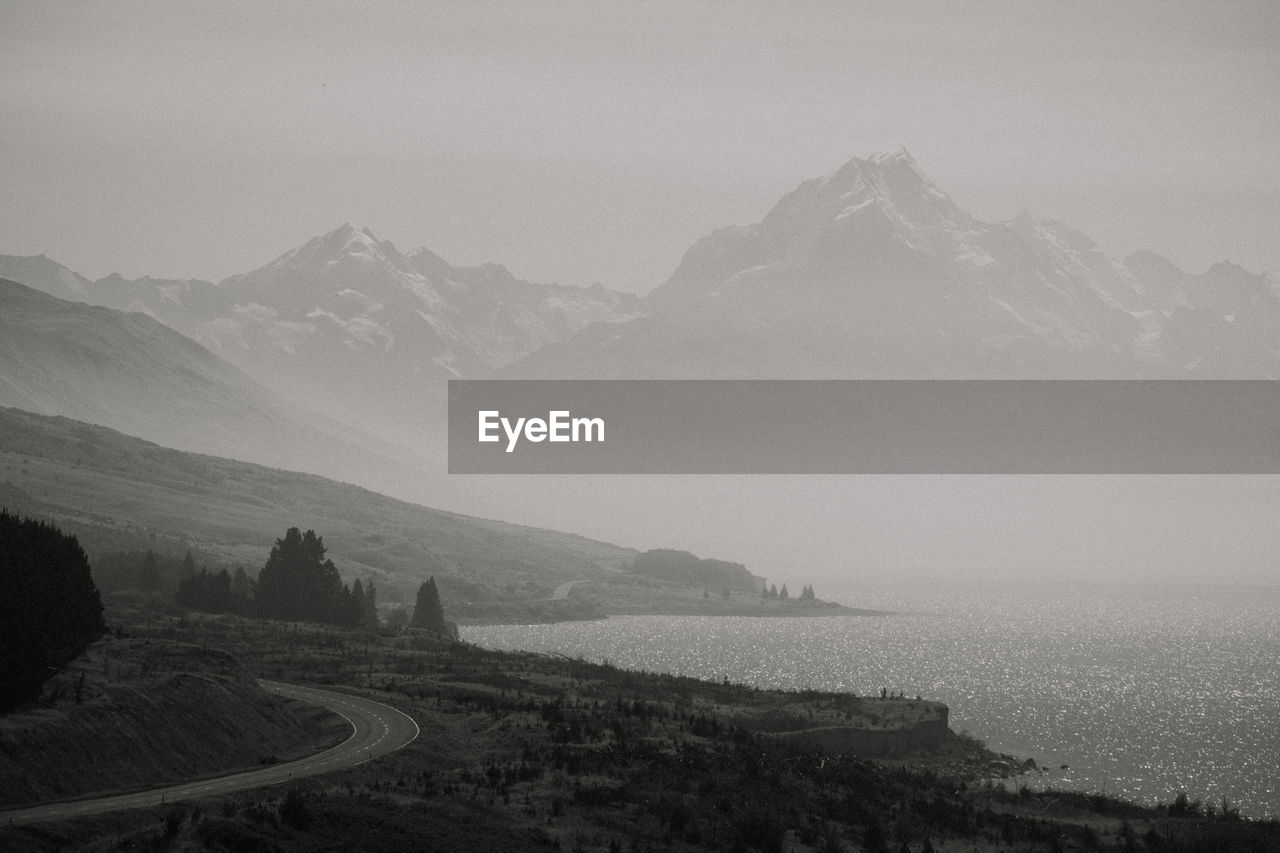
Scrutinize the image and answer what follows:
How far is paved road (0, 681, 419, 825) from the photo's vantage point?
173ft

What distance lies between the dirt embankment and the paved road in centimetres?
123

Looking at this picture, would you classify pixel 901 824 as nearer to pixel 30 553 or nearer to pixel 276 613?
pixel 30 553

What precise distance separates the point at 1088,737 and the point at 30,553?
106 m

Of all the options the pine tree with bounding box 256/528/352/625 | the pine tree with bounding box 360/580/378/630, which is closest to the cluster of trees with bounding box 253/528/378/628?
the pine tree with bounding box 256/528/352/625

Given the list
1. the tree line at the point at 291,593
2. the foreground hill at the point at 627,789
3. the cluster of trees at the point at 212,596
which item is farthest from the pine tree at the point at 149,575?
the foreground hill at the point at 627,789

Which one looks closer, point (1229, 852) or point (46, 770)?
point (46, 770)

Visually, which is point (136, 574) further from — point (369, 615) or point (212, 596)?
point (369, 615)

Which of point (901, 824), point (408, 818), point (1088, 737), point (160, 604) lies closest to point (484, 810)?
point (408, 818)

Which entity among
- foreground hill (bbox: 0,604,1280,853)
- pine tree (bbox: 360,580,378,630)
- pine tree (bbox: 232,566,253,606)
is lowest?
foreground hill (bbox: 0,604,1280,853)

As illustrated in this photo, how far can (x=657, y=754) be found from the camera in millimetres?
76188

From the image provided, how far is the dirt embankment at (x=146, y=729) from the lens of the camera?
56438 millimetres

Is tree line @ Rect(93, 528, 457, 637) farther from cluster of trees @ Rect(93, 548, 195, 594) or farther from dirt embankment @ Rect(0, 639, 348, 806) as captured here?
dirt embankment @ Rect(0, 639, 348, 806)

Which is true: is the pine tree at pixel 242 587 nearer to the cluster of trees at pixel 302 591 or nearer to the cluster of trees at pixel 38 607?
the cluster of trees at pixel 302 591

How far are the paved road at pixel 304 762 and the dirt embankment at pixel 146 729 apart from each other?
1.23m
